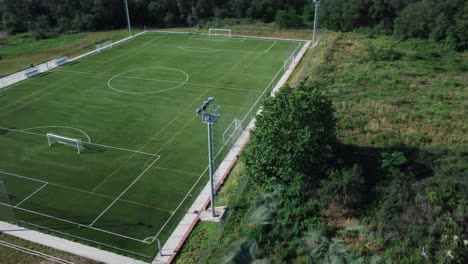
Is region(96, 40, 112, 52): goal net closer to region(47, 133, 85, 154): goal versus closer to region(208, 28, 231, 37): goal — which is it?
region(208, 28, 231, 37): goal

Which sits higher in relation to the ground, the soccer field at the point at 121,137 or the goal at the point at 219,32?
the goal at the point at 219,32

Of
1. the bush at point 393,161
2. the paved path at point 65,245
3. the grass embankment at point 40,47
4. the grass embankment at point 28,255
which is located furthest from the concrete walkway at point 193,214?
the grass embankment at point 40,47

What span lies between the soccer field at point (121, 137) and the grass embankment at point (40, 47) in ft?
18.4

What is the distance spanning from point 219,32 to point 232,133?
134 feet

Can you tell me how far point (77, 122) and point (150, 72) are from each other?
14.5m

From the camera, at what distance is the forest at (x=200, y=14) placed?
6775 cm

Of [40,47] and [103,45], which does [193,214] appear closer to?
[103,45]

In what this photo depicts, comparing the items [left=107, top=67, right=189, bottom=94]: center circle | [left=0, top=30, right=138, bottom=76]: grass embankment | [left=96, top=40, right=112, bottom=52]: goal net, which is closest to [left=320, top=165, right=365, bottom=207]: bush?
[left=107, top=67, right=189, bottom=94]: center circle

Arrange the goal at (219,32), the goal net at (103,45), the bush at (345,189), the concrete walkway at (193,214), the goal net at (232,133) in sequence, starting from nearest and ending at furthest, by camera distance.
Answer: the concrete walkway at (193,214) < the bush at (345,189) < the goal net at (232,133) < the goal net at (103,45) < the goal at (219,32)

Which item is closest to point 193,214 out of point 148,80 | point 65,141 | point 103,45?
point 65,141

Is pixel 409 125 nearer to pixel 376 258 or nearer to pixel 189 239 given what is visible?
pixel 376 258

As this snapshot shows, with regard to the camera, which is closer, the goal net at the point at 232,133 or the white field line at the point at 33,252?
the white field line at the point at 33,252

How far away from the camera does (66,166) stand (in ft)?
89.1

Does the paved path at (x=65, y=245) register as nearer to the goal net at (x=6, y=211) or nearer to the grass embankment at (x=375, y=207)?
the goal net at (x=6, y=211)
